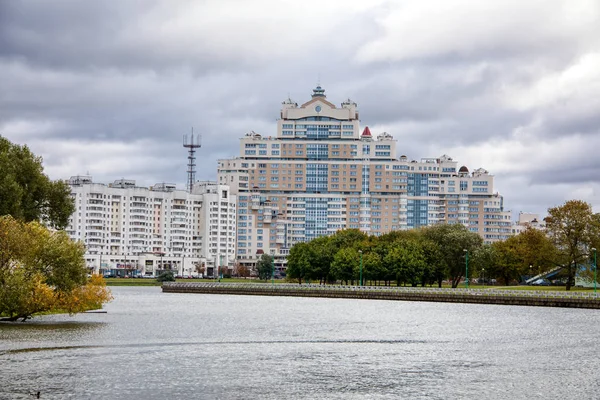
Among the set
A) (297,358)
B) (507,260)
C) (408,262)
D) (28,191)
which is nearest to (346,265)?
(408,262)

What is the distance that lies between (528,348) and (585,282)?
9510cm

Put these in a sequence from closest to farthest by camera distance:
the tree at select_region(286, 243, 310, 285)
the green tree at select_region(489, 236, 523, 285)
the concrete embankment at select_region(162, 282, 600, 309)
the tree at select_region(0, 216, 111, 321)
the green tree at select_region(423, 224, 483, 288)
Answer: the tree at select_region(0, 216, 111, 321) → the concrete embankment at select_region(162, 282, 600, 309) → the green tree at select_region(423, 224, 483, 288) → the green tree at select_region(489, 236, 523, 285) → the tree at select_region(286, 243, 310, 285)

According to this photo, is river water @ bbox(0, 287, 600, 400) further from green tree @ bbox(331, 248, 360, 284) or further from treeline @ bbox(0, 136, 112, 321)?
green tree @ bbox(331, 248, 360, 284)

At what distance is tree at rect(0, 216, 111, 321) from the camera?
2968 inches

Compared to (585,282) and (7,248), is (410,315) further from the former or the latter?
(585,282)

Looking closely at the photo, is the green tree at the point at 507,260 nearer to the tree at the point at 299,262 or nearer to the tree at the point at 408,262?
the tree at the point at 408,262

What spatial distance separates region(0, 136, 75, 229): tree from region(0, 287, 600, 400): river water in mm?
13346

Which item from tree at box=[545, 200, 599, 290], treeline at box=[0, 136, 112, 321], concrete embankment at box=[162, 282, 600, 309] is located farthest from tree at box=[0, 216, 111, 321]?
tree at box=[545, 200, 599, 290]

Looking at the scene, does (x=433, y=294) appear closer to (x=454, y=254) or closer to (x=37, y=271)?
(x=454, y=254)

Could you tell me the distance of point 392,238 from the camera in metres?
192

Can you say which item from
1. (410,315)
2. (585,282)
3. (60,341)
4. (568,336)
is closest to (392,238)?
(585,282)

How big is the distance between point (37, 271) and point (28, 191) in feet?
90.0

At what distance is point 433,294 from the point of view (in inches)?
5541

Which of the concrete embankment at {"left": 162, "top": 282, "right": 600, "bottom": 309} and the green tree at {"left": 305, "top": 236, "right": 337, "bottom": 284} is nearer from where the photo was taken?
the concrete embankment at {"left": 162, "top": 282, "right": 600, "bottom": 309}
